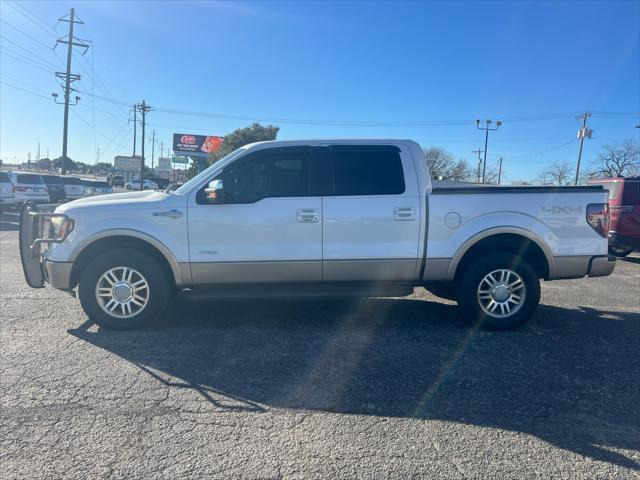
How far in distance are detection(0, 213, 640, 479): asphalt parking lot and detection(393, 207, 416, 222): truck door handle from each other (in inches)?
49.1

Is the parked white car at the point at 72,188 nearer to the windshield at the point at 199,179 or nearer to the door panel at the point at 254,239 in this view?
the windshield at the point at 199,179

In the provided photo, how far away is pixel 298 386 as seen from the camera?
355 centimetres

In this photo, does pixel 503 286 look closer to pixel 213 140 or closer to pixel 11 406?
pixel 11 406

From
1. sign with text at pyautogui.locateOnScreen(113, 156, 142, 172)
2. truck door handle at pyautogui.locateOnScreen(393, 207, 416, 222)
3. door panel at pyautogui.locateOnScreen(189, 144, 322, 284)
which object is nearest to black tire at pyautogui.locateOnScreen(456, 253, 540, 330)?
truck door handle at pyautogui.locateOnScreen(393, 207, 416, 222)

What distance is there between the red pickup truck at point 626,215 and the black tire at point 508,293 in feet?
20.9

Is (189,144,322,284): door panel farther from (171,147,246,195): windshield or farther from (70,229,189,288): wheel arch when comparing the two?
(70,229,189,288): wheel arch

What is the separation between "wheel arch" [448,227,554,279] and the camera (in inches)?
191

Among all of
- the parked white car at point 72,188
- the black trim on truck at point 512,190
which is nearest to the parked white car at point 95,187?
the parked white car at point 72,188

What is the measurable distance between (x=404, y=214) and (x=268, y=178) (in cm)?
155

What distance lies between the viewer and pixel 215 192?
4652 millimetres

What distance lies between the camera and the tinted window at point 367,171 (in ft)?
15.8

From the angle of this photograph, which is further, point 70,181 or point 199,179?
point 70,181

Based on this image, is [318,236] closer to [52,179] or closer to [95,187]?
[52,179]

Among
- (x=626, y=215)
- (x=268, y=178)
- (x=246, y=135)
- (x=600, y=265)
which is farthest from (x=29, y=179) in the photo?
(x=246, y=135)
